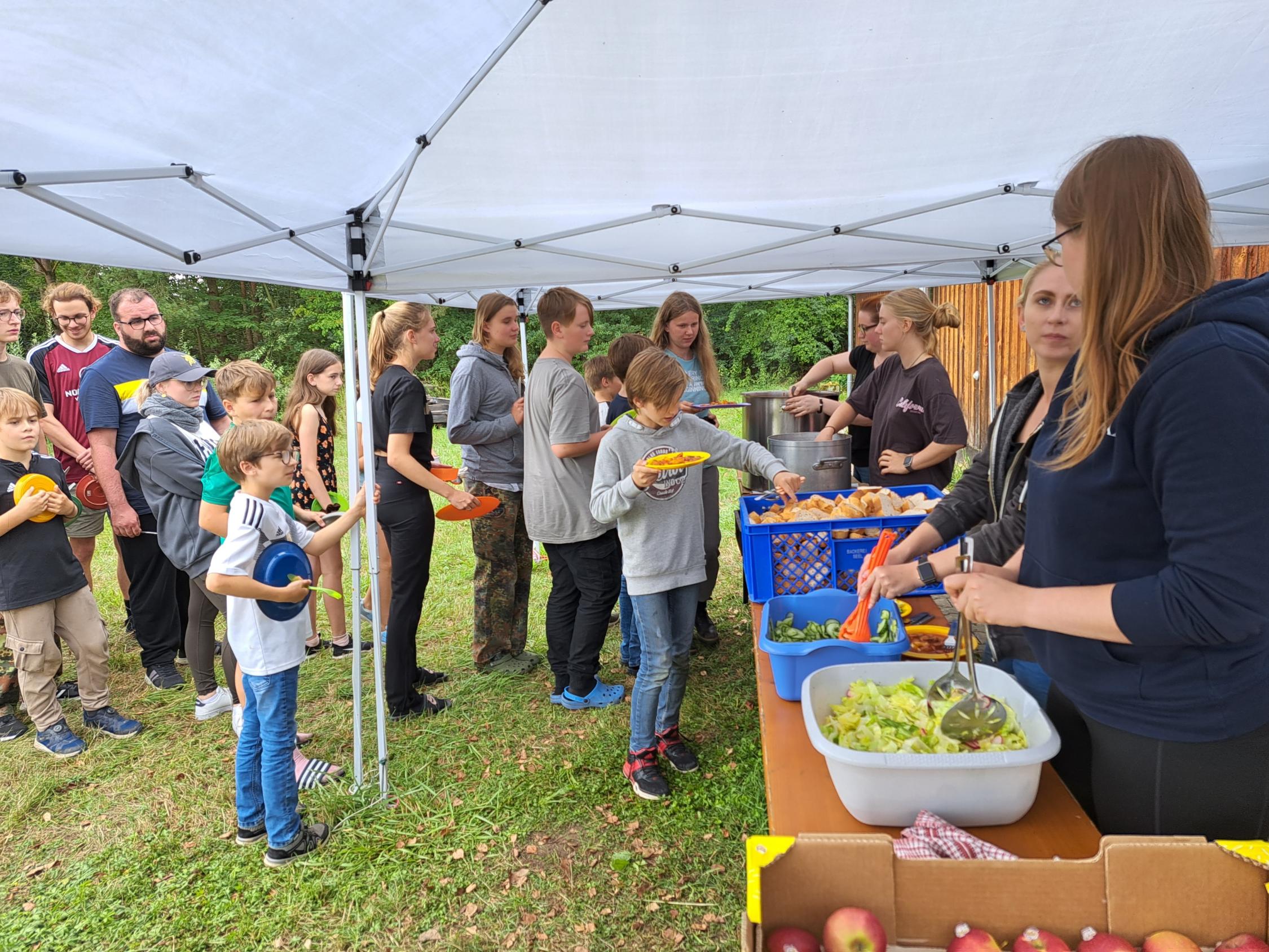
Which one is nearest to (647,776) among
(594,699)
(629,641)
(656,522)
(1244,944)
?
(594,699)

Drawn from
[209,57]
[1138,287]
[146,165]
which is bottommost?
[1138,287]

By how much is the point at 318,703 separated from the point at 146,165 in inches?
111

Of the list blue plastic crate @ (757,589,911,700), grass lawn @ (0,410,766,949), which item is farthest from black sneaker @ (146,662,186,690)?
blue plastic crate @ (757,589,911,700)

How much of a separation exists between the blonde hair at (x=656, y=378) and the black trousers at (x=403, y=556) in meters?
1.33

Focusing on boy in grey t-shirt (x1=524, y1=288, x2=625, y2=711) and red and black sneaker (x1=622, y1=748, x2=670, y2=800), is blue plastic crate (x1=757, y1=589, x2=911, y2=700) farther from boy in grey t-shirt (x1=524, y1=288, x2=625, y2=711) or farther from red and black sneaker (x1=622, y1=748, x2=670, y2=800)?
boy in grey t-shirt (x1=524, y1=288, x2=625, y2=711)

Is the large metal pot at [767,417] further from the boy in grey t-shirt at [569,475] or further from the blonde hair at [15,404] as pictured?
the blonde hair at [15,404]

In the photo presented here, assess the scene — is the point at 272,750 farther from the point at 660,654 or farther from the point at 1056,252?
the point at 1056,252

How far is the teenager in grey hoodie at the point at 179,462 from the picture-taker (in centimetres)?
336

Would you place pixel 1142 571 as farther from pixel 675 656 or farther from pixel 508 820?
pixel 508 820

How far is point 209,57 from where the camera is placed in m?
1.73

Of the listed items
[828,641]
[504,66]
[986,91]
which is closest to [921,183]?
[986,91]

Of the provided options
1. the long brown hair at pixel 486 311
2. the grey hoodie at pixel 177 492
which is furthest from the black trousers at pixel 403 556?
the long brown hair at pixel 486 311

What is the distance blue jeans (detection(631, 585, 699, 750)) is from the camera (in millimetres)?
2893

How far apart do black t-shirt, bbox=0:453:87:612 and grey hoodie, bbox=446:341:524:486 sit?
1.78m
